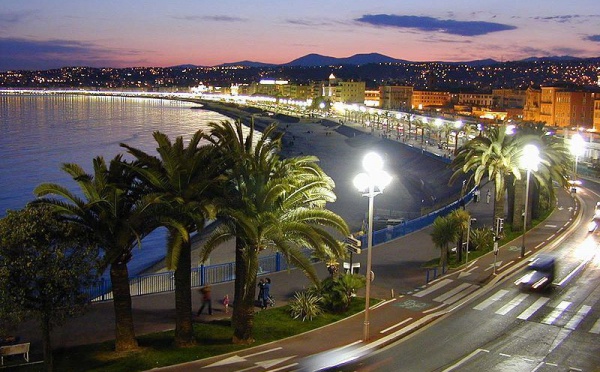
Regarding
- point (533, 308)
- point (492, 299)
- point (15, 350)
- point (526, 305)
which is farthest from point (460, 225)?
point (15, 350)

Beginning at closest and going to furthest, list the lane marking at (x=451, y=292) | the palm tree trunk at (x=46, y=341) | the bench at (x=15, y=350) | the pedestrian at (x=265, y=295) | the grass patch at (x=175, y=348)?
the palm tree trunk at (x=46, y=341) < the bench at (x=15, y=350) < the grass patch at (x=175, y=348) < the pedestrian at (x=265, y=295) < the lane marking at (x=451, y=292)

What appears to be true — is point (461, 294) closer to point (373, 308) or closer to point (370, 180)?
point (373, 308)

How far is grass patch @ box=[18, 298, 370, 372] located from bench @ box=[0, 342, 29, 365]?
35cm

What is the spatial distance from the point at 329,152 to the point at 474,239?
6729 centimetres

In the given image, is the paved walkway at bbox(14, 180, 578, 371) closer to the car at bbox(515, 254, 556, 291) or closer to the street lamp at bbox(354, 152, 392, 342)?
the street lamp at bbox(354, 152, 392, 342)

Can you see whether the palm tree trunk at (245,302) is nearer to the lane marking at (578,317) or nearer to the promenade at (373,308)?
the promenade at (373,308)

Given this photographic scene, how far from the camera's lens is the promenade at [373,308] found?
15.1m

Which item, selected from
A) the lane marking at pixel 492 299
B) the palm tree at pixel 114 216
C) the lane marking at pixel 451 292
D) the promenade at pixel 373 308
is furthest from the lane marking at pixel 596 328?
the palm tree at pixel 114 216

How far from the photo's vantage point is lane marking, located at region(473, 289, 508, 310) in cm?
1873

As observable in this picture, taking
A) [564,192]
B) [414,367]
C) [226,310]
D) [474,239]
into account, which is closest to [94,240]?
[226,310]

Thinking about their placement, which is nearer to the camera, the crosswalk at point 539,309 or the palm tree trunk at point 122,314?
the palm tree trunk at point 122,314

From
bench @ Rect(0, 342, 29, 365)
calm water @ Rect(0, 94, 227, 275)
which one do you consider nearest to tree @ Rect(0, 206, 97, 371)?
bench @ Rect(0, 342, 29, 365)

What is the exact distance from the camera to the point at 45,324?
42.9 feet

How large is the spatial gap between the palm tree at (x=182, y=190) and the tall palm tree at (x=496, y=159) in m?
16.5
